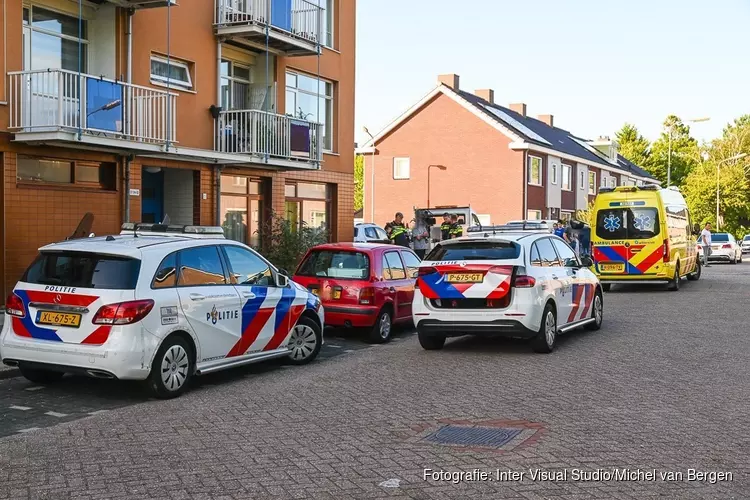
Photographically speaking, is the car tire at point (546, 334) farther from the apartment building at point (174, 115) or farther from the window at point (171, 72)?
the window at point (171, 72)

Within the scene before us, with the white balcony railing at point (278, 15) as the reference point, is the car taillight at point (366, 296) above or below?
below

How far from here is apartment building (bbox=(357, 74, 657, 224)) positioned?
42.9 m

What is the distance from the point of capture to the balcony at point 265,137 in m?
19.1

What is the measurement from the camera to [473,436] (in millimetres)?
6578

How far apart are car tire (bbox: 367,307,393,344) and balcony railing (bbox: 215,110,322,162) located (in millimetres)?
7883

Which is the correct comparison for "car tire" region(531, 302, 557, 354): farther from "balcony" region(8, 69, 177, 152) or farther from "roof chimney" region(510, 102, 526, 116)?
"roof chimney" region(510, 102, 526, 116)

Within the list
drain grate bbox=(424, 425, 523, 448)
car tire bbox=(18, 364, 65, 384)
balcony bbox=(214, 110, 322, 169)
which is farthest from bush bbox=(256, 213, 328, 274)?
drain grate bbox=(424, 425, 523, 448)

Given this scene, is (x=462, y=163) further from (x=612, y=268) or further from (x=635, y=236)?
(x=635, y=236)

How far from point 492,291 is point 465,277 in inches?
15.7

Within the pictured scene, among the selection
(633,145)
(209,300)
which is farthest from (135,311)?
(633,145)

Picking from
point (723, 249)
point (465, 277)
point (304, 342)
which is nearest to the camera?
point (304, 342)

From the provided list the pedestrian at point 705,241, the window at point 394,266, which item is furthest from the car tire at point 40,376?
the pedestrian at point 705,241

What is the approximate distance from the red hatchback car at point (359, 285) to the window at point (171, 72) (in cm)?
681

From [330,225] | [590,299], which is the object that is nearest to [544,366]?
[590,299]
